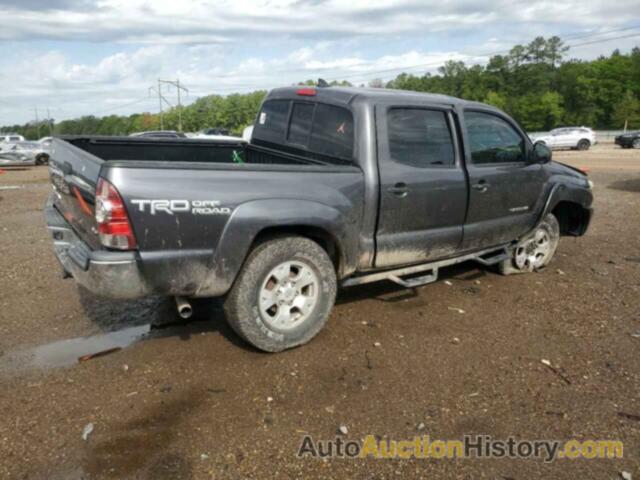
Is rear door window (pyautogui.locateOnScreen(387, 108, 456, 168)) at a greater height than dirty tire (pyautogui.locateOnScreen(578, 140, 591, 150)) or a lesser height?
greater

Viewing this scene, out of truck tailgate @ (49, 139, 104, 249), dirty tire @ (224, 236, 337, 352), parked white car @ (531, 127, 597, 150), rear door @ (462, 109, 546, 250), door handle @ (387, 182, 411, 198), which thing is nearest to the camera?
truck tailgate @ (49, 139, 104, 249)

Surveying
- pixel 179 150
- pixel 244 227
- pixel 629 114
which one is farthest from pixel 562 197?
pixel 629 114

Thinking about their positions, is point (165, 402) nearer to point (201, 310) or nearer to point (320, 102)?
point (201, 310)

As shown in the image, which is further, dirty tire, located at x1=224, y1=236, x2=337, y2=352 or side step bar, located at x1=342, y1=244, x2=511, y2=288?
side step bar, located at x1=342, y1=244, x2=511, y2=288

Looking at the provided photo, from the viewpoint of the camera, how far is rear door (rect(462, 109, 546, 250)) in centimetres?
486

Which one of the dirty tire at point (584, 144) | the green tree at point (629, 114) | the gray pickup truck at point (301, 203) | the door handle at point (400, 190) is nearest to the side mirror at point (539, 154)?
the gray pickup truck at point (301, 203)

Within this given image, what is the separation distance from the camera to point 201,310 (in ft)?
15.7

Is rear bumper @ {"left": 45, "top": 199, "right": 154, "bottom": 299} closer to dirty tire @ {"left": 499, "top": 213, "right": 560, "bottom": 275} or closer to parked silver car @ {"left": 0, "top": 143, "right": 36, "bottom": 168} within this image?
dirty tire @ {"left": 499, "top": 213, "right": 560, "bottom": 275}

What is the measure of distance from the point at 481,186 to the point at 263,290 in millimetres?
2295

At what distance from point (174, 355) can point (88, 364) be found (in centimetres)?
59

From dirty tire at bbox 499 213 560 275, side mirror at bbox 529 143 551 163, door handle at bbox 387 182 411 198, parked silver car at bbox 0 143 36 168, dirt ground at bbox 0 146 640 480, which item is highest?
side mirror at bbox 529 143 551 163

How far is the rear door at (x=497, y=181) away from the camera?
15.9ft

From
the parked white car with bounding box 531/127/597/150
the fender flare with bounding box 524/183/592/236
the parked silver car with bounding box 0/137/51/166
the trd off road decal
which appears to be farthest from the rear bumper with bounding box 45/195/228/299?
the parked white car with bounding box 531/127/597/150

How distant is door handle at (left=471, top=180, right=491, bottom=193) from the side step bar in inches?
25.6
